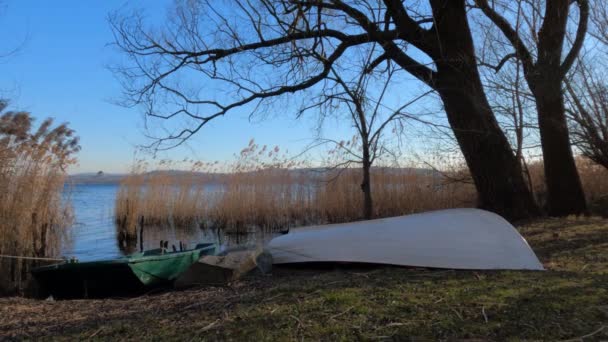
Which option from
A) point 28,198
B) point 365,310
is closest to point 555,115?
point 365,310

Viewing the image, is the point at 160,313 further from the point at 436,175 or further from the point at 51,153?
the point at 436,175

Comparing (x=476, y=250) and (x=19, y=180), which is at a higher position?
(x=19, y=180)

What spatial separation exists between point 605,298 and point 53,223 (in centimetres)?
936

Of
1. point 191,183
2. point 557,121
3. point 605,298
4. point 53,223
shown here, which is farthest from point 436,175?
point 605,298

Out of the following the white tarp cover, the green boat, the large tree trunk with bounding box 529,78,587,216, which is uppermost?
the large tree trunk with bounding box 529,78,587,216

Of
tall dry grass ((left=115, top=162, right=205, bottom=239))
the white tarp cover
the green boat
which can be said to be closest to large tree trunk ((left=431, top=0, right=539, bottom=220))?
the white tarp cover

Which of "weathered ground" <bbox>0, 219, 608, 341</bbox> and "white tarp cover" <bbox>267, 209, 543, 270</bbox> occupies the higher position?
"white tarp cover" <bbox>267, 209, 543, 270</bbox>

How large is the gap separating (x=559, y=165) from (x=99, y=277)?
8.44m

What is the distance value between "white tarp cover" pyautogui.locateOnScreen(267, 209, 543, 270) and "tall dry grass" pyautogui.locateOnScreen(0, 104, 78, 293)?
15.1 feet

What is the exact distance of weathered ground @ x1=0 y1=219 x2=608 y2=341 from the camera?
3516mm

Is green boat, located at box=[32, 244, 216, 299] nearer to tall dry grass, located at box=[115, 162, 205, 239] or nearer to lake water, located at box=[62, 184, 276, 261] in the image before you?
lake water, located at box=[62, 184, 276, 261]

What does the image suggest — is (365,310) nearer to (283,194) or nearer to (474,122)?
(474,122)

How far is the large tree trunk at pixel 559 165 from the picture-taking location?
30.4ft

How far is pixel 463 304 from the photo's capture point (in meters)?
4.03
